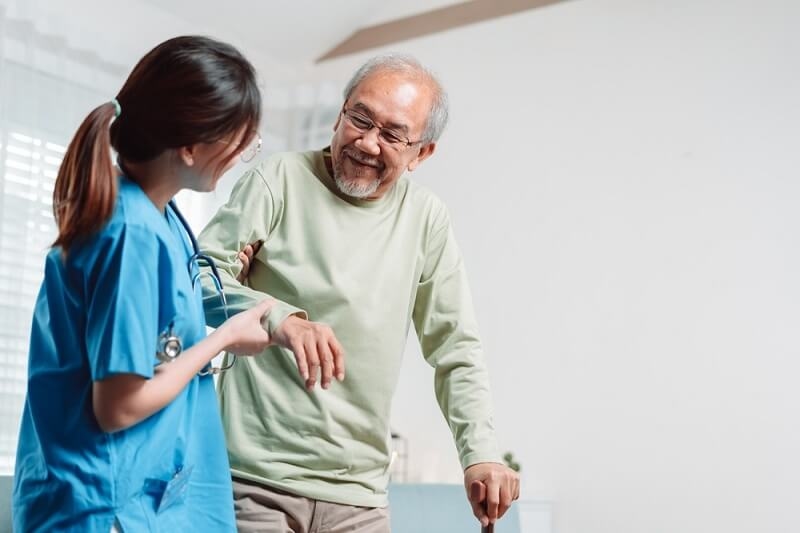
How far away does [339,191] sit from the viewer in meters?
1.73

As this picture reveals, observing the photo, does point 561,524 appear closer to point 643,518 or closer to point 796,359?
point 643,518

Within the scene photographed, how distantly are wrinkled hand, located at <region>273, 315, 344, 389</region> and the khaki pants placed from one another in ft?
1.46

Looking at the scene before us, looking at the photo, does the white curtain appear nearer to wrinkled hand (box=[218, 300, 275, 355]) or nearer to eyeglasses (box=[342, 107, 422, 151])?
eyeglasses (box=[342, 107, 422, 151])

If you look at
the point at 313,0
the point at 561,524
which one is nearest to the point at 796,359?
the point at 561,524

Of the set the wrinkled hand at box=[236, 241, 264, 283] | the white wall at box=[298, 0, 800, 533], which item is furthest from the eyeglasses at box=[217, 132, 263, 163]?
the white wall at box=[298, 0, 800, 533]

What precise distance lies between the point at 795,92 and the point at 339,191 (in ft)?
8.16

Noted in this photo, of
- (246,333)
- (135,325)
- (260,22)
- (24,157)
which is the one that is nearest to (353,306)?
(246,333)

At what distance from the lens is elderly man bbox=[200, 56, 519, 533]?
155 cm

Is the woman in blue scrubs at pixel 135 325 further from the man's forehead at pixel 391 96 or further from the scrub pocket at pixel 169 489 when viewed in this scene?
the man's forehead at pixel 391 96

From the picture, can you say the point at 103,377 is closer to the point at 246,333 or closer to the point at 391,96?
the point at 246,333

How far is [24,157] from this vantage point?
3.81m

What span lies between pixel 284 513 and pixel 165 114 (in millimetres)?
713

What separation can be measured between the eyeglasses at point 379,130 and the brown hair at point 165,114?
2.02 ft

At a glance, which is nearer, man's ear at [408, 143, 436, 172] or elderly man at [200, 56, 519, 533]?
elderly man at [200, 56, 519, 533]
